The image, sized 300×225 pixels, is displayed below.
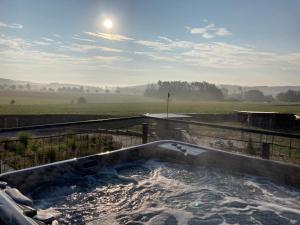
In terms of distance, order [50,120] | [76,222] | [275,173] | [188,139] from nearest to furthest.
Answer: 1. [76,222]
2. [275,173]
3. [188,139]
4. [50,120]

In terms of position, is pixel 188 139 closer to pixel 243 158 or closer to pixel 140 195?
pixel 243 158

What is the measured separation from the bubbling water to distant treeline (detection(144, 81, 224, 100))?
8959 centimetres

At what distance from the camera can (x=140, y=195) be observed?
13.3 ft

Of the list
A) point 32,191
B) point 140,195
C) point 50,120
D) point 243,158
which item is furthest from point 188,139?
point 50,120

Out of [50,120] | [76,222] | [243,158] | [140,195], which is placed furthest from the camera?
[50,120]

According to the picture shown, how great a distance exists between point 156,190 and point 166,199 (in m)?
0.32

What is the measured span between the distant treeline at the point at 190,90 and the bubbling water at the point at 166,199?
8959cm

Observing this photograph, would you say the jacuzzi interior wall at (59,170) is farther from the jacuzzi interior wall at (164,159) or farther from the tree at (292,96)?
the tree at (292,96)

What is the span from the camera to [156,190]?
4.27 metres

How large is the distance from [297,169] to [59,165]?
133 inches

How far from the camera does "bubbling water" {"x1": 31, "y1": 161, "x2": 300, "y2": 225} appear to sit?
3430 mm

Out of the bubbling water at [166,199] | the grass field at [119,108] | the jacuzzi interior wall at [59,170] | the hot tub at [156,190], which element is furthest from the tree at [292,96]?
the jacuzzi interior wall at [59,170]

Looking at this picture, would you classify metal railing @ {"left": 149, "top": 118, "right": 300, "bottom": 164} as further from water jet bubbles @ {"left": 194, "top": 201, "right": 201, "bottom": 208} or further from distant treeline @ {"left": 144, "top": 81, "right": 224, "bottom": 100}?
distant treeline @ {"left": 144, "top": 81, "right": 224, "bottom": 100}

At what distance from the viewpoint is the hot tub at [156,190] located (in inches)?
133
